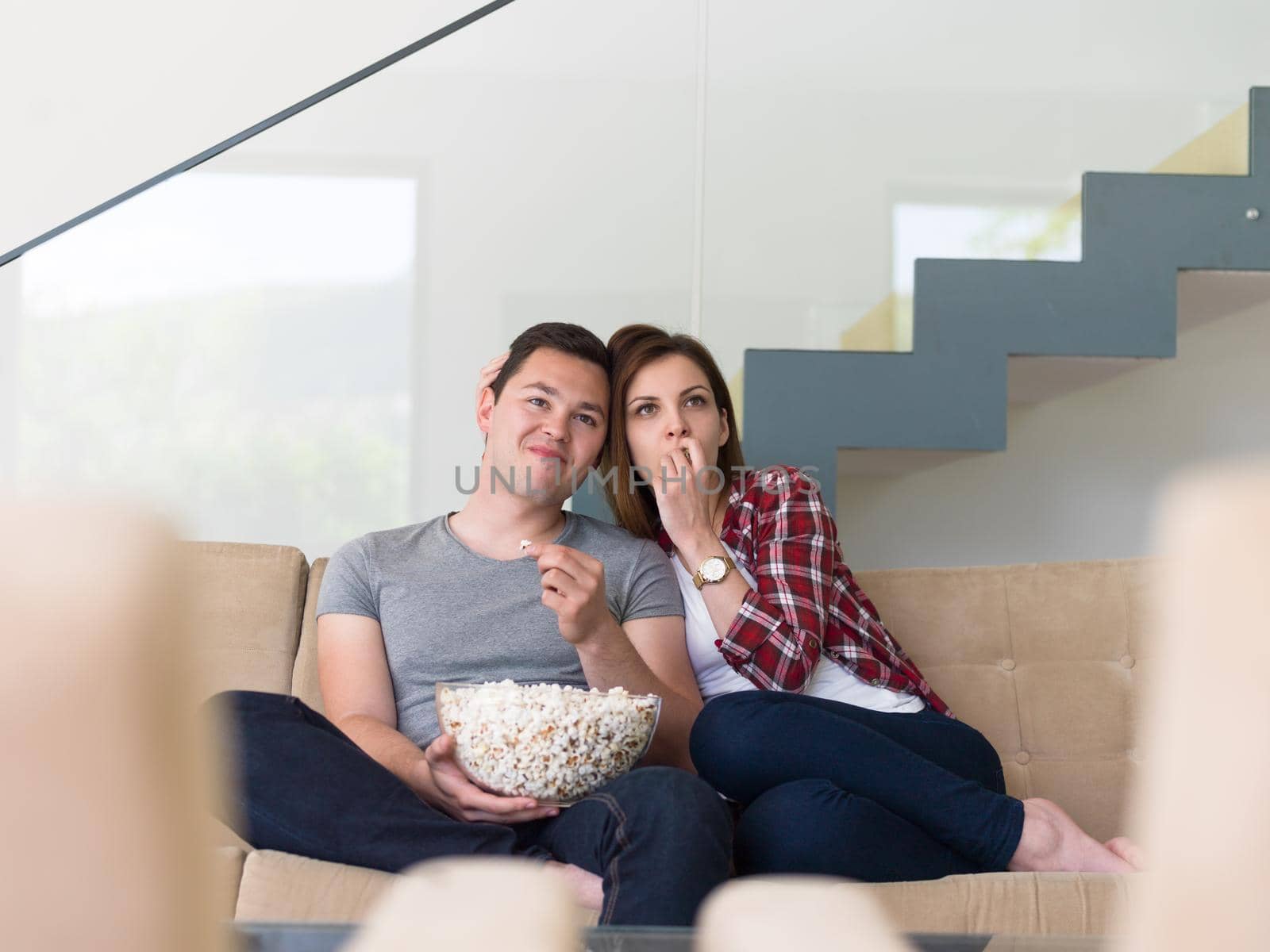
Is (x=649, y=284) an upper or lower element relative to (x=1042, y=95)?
lower

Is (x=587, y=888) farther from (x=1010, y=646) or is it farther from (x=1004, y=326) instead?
(x=1004, y=326)

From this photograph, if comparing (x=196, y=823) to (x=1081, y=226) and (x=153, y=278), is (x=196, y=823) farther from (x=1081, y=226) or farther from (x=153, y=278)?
(x=153, y=278)

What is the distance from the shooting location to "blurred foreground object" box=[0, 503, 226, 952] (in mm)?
219

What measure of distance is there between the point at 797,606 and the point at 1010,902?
0.51 metres

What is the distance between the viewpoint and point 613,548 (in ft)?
6.39

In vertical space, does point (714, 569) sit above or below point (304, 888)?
above

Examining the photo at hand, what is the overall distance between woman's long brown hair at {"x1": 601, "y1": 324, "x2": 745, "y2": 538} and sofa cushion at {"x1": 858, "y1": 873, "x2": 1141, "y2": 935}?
0.83 meters

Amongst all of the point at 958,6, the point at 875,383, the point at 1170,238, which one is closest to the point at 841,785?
the point at 875,383

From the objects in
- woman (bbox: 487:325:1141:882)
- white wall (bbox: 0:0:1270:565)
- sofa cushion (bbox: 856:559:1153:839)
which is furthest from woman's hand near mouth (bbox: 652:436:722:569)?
white wall (bbox: 0:0:1270:565)

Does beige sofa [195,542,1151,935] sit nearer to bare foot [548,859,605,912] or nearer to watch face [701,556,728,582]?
watch face [701,556,728,582]

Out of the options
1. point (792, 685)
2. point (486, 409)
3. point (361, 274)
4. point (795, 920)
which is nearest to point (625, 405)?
point (486, 409)

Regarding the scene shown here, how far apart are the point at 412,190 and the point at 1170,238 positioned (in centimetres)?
172

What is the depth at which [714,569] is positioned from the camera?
6.14 ft

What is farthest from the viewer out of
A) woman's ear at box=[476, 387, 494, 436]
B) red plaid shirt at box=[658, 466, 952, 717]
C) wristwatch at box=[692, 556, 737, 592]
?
woman's ear at box=[476, 387, 494, 436]
